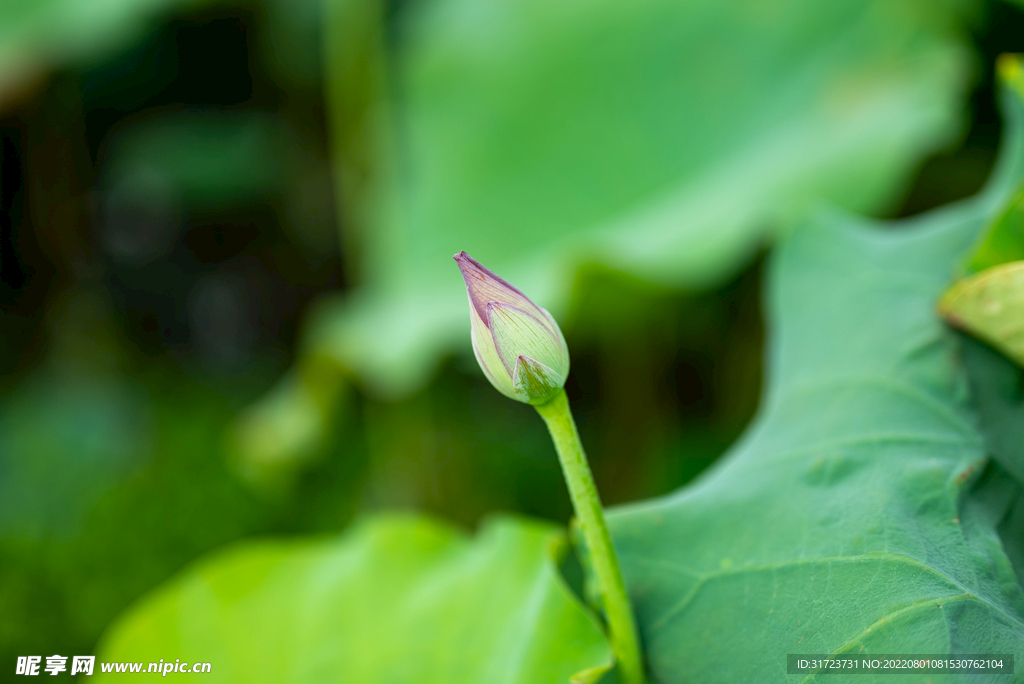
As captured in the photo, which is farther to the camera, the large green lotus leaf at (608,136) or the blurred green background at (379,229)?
the blurred green background at (379,229)

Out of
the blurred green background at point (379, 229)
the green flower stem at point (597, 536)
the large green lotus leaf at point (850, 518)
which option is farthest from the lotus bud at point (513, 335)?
the blurred green background at point (379, 229)

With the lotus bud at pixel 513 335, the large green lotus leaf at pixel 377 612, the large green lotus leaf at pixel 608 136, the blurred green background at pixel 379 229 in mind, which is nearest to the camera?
the lotus bud at pixel 513 335

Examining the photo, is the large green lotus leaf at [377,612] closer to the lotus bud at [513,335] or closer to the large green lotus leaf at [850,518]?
the large green lotus leaf at [850,518]

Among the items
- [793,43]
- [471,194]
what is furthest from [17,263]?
[793,43]

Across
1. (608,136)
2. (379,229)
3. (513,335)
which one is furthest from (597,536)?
(379,229)

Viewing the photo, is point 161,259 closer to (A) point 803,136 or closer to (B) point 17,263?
(B) point 17,263

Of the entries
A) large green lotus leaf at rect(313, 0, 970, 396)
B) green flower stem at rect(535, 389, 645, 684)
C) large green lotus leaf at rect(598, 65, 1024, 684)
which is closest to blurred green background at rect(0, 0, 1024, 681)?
large green lotus leaf at rect(313, 0, 970, 396)

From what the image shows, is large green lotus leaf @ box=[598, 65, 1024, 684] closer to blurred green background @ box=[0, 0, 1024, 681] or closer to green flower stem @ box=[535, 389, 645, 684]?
green flower stem @ box=[535, 389, 645, 684]
